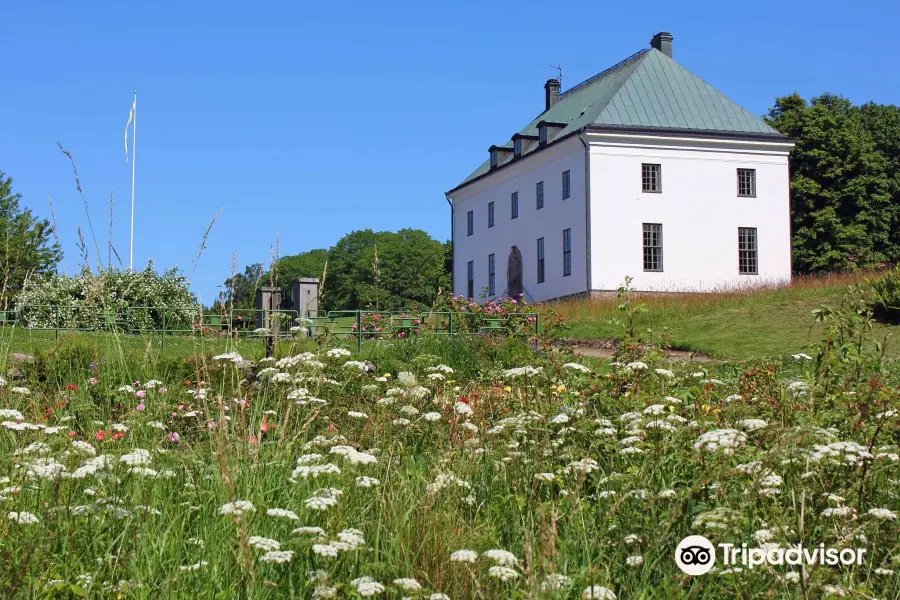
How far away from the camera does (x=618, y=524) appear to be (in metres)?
3.72

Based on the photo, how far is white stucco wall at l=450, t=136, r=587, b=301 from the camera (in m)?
34.3

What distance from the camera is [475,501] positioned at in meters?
4.16

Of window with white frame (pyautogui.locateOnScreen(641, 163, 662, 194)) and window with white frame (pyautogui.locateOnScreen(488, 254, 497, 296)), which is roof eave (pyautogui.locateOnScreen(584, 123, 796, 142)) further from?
window with white frame (pyautogui.locateOnScreen(488, 254, 497, 296))

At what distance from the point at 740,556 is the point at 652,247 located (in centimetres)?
3131

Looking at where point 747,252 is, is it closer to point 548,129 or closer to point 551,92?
point 548,129

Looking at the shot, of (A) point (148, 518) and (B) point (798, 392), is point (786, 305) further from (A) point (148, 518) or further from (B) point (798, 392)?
(A) point (148, 518)

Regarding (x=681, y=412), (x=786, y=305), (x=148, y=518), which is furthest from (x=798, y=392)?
(x=786, y=305)

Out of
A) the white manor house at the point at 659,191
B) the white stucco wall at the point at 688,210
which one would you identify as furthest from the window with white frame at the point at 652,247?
the white stucco wall at the point at 688,210

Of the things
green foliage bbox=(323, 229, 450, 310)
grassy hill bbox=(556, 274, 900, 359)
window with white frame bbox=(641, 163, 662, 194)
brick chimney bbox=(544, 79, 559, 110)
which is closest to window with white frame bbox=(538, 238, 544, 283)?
window with white frame bbox=(641, 163, 662, 194)

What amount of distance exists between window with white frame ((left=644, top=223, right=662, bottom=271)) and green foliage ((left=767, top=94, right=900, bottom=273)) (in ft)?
34.4

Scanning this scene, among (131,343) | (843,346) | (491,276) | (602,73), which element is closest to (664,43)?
(602,73)

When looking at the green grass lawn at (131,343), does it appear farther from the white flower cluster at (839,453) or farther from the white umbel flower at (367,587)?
the white flower cluster at (839,453)

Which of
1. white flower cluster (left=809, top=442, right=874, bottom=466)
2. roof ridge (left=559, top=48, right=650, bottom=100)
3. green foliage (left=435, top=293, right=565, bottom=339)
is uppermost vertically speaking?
roof ridge (left=559, top=48, right=650, bottom=100)

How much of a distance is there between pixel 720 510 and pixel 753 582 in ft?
1.16
